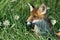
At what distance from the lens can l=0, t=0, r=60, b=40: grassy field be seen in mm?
4242

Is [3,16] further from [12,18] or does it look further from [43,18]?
[43,18]

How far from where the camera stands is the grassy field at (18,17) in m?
4.24

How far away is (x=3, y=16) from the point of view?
4547 millimetres

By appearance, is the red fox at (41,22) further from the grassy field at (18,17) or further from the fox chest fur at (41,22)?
the grassy field at (18,17)

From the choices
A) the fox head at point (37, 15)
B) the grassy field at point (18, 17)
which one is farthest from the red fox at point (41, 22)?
the grassy field at point (18, 17)

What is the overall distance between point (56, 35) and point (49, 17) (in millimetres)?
425

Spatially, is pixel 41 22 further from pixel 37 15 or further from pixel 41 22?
pixel 37 15

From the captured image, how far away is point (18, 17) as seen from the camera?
4.55 metres

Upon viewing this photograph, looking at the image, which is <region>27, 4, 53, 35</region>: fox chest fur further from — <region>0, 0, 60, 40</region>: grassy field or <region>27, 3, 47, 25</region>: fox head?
<region>0, 0, 60, 40</region>: grassy field

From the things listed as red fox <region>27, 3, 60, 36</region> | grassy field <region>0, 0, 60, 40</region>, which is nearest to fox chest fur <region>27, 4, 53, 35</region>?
red fox <region>27, 3, 60, 36</region>

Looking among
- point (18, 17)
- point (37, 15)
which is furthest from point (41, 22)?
point (18, 17)

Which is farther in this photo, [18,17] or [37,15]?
[18,17]

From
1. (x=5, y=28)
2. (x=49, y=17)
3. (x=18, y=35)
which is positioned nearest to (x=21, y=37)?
(x=18, y=35)

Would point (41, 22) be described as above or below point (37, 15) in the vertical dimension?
below
